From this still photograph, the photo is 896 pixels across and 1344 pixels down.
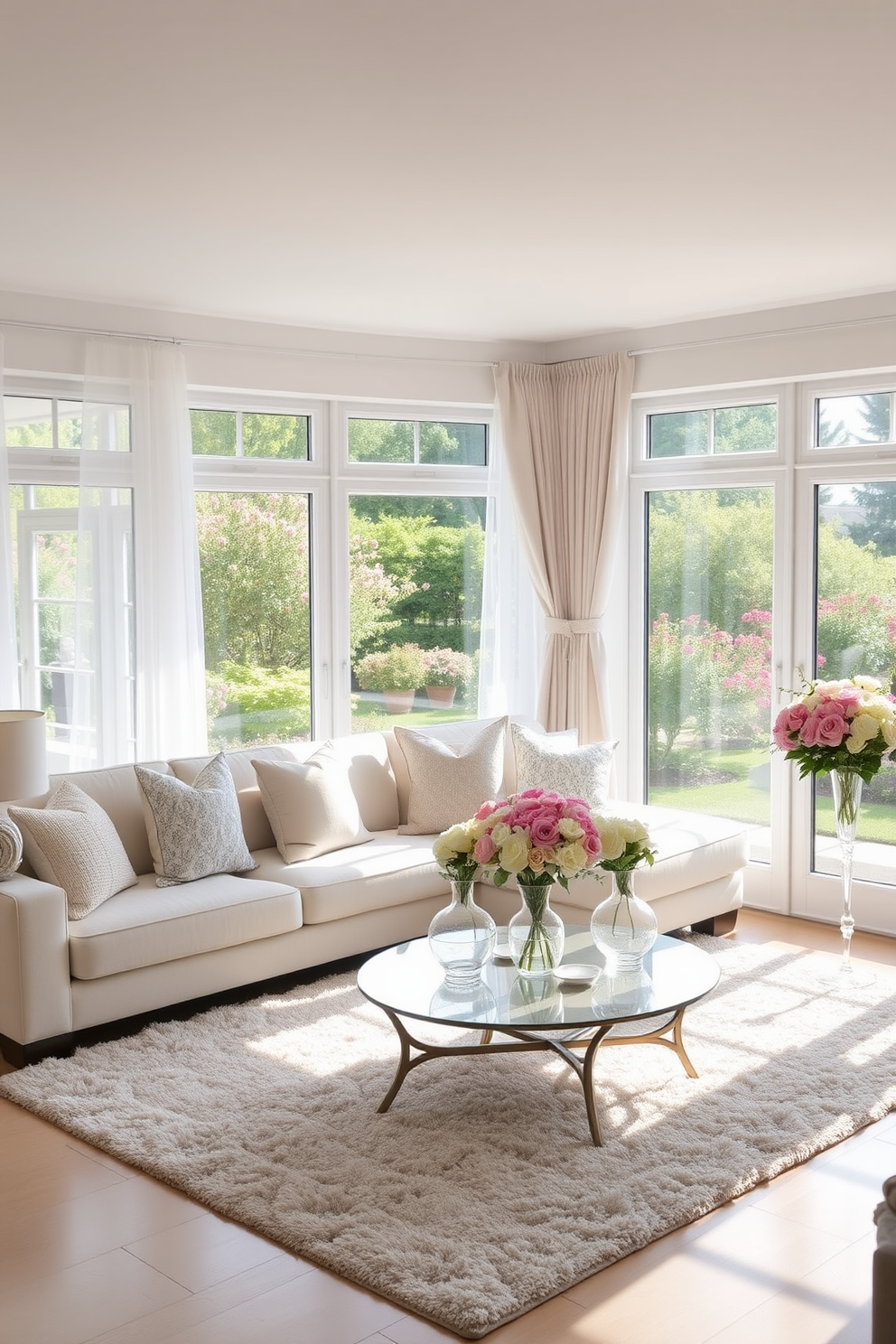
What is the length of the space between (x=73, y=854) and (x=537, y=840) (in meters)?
1.72

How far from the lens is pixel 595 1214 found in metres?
3.14

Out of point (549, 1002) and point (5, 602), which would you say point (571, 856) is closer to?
point (549, 1002)

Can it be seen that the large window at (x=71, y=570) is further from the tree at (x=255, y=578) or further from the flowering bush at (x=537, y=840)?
the flowering bush at (x=537, y=840)

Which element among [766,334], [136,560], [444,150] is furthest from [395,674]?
[444,150]

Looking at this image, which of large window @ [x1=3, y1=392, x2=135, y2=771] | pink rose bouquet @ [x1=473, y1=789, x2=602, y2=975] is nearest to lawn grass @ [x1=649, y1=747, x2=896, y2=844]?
pink rose bouquet @ [x1=473, y1=789, x2=602, y2=975]

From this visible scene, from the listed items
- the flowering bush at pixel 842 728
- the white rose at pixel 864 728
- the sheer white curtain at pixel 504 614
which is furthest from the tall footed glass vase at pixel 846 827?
the sheer white curtain at pixel 504 614

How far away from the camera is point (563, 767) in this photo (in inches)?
223

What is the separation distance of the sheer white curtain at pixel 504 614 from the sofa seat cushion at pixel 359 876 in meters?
1.66

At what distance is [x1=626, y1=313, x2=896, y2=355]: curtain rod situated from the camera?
557cm

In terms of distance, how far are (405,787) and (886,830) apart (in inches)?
84.7

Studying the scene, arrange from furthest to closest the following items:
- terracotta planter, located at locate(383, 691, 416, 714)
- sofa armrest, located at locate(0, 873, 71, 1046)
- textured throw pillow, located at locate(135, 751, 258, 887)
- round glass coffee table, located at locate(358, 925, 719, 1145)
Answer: terracotta planter, located at locate(383, 691, 416, 714), textured throw pillow, located at locate(135, 751, 258, 887), sofa armrest, located at locate(0, 873, 71, 1046), round glass coffee table, located at locate(358, 925, 719, 1145)

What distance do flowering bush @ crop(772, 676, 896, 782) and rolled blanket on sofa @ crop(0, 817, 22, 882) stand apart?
2.76 metres

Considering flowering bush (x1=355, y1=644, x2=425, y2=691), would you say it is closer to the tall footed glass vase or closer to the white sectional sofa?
the white sectional sofa

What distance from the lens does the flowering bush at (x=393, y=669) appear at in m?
6.66
